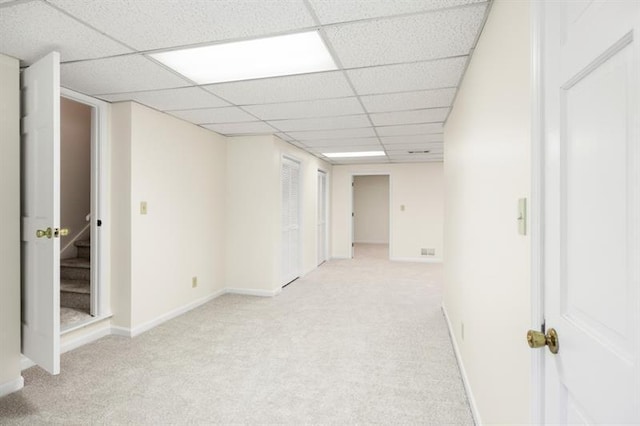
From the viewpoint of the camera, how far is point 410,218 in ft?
25.2

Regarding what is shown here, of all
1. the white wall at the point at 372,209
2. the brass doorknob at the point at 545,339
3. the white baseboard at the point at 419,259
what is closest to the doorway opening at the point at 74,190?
the brass doorknob at the point at 545,339

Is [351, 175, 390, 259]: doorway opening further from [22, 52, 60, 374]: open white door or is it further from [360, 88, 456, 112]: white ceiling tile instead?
[22, 52, 60, 374]: open white door

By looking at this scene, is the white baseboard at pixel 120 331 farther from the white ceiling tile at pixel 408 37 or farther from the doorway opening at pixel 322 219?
the doorway opening at pixel 322 219

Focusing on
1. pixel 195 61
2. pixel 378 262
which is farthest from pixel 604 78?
Result: pixel 378 262

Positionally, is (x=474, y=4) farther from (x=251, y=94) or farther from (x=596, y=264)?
(x=251, y=94)

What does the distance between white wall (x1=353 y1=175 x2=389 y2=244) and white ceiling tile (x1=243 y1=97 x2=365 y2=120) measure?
24.6ft

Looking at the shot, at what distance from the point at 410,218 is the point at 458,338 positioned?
505 cm

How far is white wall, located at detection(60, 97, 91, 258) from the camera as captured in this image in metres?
4.48

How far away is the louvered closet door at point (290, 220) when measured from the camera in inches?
206

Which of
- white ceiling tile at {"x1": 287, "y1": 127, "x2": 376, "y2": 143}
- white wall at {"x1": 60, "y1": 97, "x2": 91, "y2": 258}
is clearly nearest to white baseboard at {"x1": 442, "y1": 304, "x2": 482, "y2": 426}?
white ceiling tile at {"x1": 287, "y1": 127, "x2": 376, "y2": 143}

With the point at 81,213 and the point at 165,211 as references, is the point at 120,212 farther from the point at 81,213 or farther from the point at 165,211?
the point at 81,213

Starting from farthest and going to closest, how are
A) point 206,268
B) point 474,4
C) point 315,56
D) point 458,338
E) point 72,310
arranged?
point 206,268 → point 72,310 → point 458,338 → point 315,56 → point 474,4

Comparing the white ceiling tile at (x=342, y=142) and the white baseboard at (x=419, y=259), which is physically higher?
the white ceiling tile at (x=342, y=142)

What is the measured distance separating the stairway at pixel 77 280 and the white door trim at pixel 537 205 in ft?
12.2
